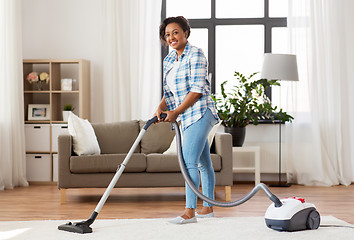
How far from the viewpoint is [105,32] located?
6.45m

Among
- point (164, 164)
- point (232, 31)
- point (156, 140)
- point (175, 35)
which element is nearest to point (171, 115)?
point (175, 35)

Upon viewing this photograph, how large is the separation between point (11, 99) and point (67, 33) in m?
1.12

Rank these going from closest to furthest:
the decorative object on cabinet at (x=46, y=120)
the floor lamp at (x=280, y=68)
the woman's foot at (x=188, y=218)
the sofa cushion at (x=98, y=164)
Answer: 1. the woman's foot at (x=188, y=218)
2. the sofa cushion at (x=98, y=164)
3. the floor lamp at (x=280, y=68)
4. the decorative object on cabinet at (x=46, y=120)

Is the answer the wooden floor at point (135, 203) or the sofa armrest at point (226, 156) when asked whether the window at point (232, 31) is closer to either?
the wooden floor at point (135, 203)

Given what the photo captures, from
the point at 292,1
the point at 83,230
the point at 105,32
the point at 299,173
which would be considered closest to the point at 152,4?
the point at 105,32

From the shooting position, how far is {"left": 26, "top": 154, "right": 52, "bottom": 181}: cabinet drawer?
623 centimetres

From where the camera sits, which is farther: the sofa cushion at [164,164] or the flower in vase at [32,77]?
the flower in vase at [32,77]

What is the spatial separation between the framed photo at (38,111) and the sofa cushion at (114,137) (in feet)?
3.52

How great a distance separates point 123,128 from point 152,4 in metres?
1.64

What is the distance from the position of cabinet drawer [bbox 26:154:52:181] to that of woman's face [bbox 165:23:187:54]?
10.4 feet

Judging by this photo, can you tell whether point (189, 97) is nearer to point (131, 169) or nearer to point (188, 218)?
point (188, 218)

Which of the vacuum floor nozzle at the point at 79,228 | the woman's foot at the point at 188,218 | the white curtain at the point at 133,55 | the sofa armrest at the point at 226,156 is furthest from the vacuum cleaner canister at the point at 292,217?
the white curtain at the point at 133,55

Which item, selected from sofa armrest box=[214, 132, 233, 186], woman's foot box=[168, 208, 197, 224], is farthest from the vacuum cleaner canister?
sofa armrest box=[214, 132, 233, 186]

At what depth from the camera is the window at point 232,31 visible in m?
6.58
